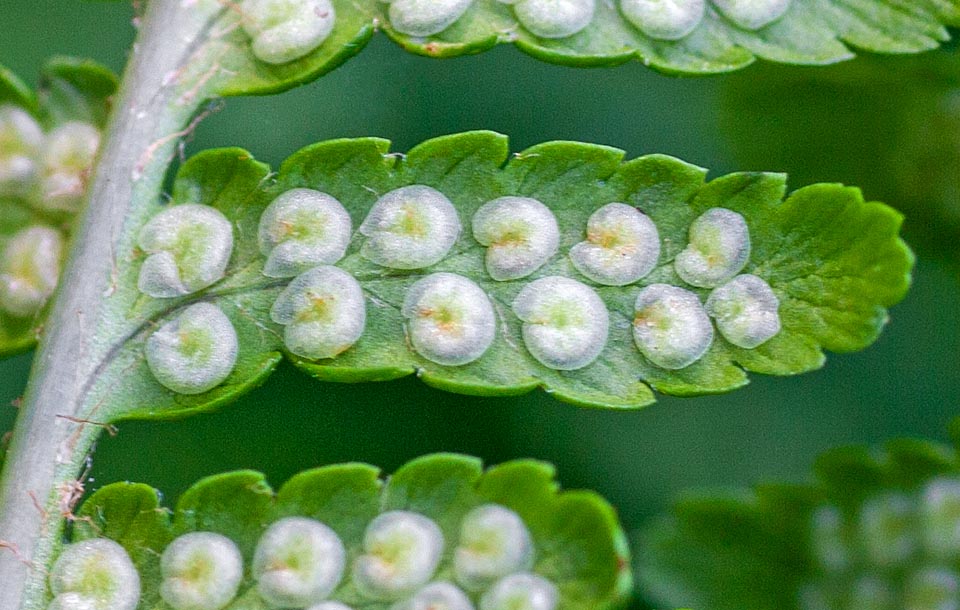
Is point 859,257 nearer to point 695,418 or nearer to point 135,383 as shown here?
point 695,418

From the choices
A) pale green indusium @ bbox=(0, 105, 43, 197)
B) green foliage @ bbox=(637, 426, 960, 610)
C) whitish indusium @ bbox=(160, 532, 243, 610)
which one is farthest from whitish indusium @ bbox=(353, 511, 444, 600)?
pale green indusium @ bbox=(0, 105, 43, 197)

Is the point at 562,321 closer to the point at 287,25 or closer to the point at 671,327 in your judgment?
the point at 671,327

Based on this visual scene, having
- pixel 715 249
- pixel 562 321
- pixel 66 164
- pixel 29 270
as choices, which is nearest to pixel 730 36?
pixel 715 249

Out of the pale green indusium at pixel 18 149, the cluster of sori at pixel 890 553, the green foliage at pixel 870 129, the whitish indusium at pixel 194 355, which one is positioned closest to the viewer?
the whitish indusium at pixel 194 355

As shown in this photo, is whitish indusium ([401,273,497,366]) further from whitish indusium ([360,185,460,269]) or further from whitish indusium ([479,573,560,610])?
whitish indusium ([479,573,560,610])

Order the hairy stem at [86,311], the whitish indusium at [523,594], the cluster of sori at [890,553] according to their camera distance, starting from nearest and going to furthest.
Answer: the whitish indusium at [523,594] → the hairy stem at [86,311] → the cluster of sori at [890,553]

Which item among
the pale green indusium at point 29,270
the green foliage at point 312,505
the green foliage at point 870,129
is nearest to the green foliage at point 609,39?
the pale green indusium at point 29,270

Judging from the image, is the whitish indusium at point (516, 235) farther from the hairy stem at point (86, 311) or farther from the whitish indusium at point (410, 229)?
the hairy stem at point (86, 311)
